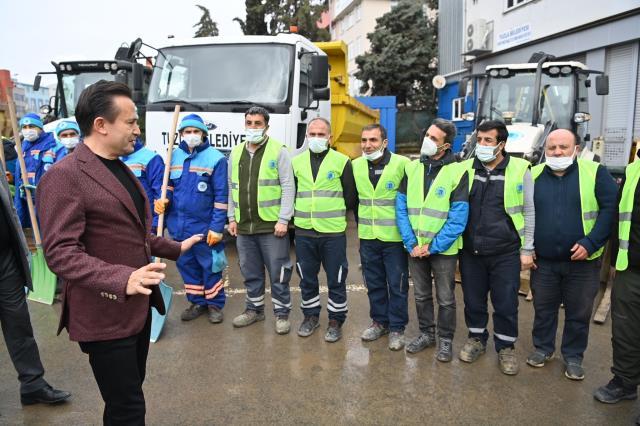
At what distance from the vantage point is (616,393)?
10.7ft

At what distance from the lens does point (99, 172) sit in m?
2.00

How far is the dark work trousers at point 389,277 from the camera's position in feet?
13.5

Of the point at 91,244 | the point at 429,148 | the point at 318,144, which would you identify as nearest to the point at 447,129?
the point at 429,148

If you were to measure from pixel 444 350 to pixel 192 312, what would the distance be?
7.92ft

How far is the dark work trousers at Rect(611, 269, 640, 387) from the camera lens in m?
3.16

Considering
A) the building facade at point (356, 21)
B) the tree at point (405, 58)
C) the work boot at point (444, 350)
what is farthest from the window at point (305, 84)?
the building facade at point (356, 21)

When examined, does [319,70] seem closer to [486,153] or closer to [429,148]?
[429,148]

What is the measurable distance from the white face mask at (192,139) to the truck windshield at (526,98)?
17.5 feet

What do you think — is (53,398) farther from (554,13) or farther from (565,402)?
(554,13)

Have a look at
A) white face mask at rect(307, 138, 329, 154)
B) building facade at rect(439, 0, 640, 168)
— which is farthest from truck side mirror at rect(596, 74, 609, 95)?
white face mask at rect(307, 138, 329, 154)

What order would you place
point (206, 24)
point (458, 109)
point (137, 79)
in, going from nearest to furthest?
1. point (137, 79)
2. point (458, 109)
3. point (206, 24)

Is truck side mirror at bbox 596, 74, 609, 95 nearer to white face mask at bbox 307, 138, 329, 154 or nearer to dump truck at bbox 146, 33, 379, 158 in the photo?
dump truck at bbox 146, 33, 379, 158

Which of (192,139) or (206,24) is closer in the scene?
(192,139)

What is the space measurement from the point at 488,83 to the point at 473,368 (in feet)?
19.9
